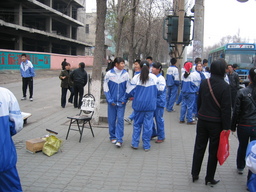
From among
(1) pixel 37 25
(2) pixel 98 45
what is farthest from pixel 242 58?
(1) pixel 37 25

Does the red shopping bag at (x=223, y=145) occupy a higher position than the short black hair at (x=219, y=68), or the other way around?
the short black hair at (x=219, y=68)

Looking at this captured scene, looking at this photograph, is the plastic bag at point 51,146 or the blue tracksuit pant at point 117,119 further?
the blue tracksuit pant at point 117,119

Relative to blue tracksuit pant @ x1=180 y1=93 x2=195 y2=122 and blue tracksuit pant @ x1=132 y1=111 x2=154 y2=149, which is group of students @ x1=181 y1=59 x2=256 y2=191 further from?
blue tracksuit pant @ x1=180 y1=93 x2=195 y2=122

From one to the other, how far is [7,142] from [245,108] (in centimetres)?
331

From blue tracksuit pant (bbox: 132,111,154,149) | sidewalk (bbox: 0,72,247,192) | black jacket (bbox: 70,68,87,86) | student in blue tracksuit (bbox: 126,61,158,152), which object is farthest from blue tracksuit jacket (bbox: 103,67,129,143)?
black jacket (bbox: 70,68,87,86)

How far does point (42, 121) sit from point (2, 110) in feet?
18.0

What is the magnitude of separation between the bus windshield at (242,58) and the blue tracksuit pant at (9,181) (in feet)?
59.3

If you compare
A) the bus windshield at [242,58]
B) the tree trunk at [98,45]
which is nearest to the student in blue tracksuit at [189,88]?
the tree trunk at [98,45]

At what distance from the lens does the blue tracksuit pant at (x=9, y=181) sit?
2.75 meters

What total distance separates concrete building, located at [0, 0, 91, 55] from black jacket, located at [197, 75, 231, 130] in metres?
26.2

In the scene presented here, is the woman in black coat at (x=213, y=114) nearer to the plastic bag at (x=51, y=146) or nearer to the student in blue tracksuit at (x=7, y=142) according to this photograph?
the student in blue tracksuit at (x=7, y=142)

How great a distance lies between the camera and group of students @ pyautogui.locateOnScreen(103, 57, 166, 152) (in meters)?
5.35

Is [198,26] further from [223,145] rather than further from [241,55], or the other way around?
[241,55]

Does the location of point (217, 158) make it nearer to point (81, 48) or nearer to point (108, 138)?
point (108, 138)
